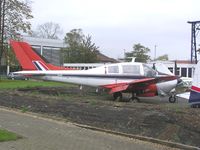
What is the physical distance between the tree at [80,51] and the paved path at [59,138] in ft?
249

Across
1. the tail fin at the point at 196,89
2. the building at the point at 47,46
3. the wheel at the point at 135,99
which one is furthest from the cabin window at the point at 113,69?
the building at the point at 47,46

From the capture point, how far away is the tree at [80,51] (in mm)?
91812

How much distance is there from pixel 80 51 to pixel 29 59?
207ft

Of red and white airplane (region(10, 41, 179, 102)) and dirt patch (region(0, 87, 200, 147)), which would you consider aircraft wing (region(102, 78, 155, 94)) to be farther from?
dirt patch (region(0, 87, 200, 147))

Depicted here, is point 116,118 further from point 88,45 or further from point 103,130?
point 88,45

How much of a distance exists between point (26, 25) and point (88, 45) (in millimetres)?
34744

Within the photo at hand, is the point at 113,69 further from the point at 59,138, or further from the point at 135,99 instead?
the point at 59,138

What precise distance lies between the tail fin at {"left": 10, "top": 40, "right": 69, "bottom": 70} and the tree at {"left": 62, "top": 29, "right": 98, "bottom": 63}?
60.2 m

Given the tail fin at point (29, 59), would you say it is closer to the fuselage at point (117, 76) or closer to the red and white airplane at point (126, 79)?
the red and white airplane at point (126, 79)

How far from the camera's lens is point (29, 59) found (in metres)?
30.4

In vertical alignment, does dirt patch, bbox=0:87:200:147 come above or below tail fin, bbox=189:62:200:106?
below

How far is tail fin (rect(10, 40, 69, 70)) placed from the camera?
1183 inches

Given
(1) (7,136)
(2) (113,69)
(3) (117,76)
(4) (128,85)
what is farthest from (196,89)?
(2) (113,69)

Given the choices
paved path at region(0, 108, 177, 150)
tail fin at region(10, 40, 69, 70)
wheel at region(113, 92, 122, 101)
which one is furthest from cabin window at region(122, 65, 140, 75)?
paved path at region(0, 108, 177, 150)
